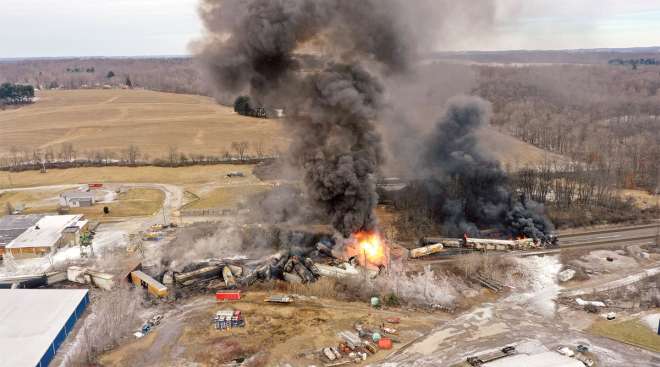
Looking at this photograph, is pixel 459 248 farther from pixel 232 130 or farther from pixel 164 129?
pixel 164 129

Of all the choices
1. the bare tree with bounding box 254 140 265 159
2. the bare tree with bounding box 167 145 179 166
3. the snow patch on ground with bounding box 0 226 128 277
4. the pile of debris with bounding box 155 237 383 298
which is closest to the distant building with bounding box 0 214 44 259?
the snow patch on ground with bounding box 0 226 128 277

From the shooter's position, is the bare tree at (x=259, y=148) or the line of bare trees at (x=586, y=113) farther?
the bare tree at (x=259, y=148)

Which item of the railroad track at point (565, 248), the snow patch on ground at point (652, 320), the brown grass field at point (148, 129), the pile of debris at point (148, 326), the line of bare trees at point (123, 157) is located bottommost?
the snow patch on ground at point (652, 320)

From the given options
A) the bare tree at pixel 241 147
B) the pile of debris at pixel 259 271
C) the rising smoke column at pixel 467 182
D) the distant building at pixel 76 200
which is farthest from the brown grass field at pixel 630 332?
the bare tree at pixel 241 147

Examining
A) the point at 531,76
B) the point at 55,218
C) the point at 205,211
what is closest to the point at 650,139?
the point at 531,76

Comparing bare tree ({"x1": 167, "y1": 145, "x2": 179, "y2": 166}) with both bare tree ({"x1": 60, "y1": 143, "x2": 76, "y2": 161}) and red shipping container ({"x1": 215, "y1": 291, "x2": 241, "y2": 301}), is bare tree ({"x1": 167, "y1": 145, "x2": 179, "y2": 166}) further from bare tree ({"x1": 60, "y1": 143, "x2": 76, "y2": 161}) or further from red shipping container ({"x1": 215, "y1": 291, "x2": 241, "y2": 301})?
red shipping container ({"x1": 215, "y1": 291, "x2": 241, "y2": 301})

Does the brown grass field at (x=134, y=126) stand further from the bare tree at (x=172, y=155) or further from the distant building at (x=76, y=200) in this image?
the distant building at (x=76, y=200)

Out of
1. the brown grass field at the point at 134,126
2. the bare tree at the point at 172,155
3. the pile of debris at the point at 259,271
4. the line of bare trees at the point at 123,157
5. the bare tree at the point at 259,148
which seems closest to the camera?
the pile of debris at the point at 259,271
